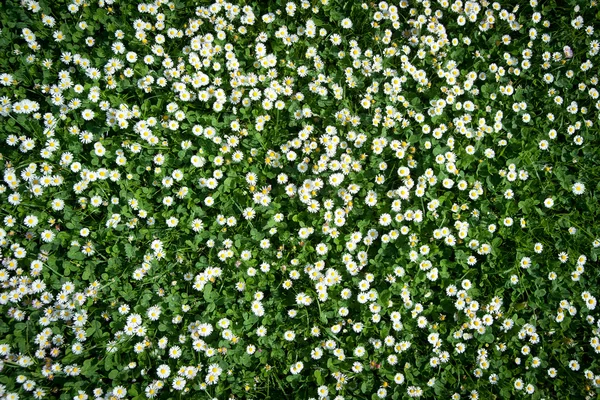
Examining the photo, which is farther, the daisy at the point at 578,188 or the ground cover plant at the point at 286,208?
the daisy at the point at 578,188

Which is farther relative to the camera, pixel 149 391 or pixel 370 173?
pixel 370 173

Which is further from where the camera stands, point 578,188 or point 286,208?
point 578,188

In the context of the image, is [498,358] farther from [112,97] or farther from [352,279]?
[112,97]

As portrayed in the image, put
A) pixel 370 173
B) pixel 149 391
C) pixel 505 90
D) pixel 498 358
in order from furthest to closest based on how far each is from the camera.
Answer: pixel 505 90
pixel 370 173
pixel 498 358
pixel 149 391

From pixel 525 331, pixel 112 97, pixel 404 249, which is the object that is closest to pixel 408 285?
pixel 404 249

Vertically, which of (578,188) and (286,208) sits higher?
(578,188)

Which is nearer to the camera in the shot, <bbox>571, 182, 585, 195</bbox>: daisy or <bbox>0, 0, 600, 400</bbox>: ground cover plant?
<bbox>0, 0, 600, 400</bbox>: ground cover plant

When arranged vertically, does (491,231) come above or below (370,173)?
below

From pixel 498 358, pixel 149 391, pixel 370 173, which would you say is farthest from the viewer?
pixel 370 173
